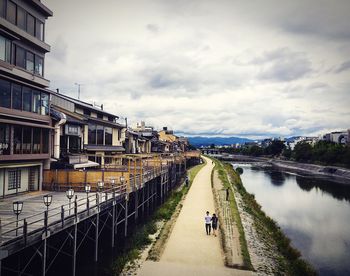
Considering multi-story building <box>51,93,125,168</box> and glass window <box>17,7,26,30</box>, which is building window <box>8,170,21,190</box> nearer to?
multi-story building <box>51,93,125,168</box>

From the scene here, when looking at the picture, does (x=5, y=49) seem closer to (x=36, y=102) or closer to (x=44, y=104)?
(x=36, y=102)

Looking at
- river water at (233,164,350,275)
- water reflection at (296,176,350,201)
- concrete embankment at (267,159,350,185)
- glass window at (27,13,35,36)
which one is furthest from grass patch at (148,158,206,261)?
concrete embankment at (267,159,350,185)

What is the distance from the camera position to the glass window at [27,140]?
2577cm

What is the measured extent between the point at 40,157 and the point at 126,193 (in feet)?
28.3

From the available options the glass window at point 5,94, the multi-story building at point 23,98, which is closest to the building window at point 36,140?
the multi-story building at point 23,98

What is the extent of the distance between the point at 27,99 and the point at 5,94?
280cm

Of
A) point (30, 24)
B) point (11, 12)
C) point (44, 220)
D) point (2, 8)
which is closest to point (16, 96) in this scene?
point (2, 8)

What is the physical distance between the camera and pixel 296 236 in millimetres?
30766

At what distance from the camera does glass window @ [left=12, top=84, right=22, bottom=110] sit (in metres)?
24.0

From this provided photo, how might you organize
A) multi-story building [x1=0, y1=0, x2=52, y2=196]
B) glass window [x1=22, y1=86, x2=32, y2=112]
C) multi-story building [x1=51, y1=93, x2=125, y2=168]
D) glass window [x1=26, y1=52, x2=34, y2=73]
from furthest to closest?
multi-story building [x1=51, y1=93, x2=125, y2=168], glass window [x1=26, y1=52, x2=34, y2=73], glass window [x1=22, y1=86, x2=32, y2=112], multi-story building [x1=0, y1=0, x2=52, y2=196]

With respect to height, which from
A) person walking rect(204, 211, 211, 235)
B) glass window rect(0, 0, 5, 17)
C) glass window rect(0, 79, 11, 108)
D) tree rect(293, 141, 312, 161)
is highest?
glass window rect(0, 0, 5, 17)

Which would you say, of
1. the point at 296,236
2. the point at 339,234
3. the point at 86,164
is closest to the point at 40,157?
the point at 86,164

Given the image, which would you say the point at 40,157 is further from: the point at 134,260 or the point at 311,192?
the point at 311,192

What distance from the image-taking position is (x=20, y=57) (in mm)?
26422
